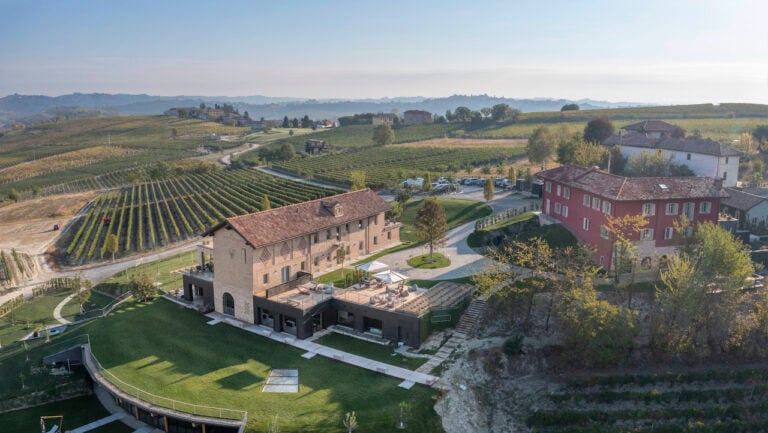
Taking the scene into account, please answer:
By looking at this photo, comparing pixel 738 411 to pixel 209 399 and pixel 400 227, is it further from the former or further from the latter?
pixel 400 227

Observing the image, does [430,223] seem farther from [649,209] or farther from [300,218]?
[649,209]

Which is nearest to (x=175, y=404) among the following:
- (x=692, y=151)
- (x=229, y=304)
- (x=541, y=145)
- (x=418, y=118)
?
(x=229, y=304)

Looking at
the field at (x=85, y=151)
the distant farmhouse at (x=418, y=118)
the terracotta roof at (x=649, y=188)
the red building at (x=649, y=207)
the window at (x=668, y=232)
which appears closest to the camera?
the red building at (x=649, y=207)

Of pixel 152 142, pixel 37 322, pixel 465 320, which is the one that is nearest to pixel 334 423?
pixel 465 320

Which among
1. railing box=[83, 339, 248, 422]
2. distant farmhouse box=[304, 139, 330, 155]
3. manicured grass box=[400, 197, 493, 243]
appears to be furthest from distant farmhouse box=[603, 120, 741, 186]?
distant farmhouse box=[304, 139, 330, 155]

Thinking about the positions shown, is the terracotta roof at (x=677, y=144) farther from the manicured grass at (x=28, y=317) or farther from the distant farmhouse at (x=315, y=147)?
the distant farmhouse at (x=315, y=147)

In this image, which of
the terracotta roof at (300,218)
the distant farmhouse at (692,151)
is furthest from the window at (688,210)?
the terracotta roof at (300,218)
